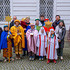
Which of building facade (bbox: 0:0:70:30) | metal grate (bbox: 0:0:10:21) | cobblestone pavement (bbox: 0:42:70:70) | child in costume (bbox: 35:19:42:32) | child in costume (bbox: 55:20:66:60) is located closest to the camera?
cobblestone pavement (bbox: 0:42:70:70)

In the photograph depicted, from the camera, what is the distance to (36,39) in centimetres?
514

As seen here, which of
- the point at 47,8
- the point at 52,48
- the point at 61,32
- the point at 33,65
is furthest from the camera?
the point at 47,8

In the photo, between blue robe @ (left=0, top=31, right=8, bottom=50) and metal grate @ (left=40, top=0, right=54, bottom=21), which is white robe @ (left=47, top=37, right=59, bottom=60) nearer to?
blue robe @ (left=0, top=31, right=8, bottom=50)

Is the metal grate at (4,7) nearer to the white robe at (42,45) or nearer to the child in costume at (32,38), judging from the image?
the child in costume at (32,38)

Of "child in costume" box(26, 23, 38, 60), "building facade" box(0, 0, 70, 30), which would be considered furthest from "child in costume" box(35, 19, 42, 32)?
"building facade" box(0, 0, 70, 30)

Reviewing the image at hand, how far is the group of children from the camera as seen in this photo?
4.89 m

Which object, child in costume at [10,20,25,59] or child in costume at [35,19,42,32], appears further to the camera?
child in costume at [35,19,42,32]

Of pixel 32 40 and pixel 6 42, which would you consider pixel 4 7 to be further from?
pixel 32 40

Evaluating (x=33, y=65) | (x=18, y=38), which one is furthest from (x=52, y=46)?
(x=18, y=38)

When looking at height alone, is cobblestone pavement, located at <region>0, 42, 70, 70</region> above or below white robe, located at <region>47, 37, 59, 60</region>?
below

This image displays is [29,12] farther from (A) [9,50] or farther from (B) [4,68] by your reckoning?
(B) [4,68]

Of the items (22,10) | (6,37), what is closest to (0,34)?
(6,37)

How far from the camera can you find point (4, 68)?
172 inches

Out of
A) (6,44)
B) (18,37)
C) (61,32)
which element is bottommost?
(6,44)
